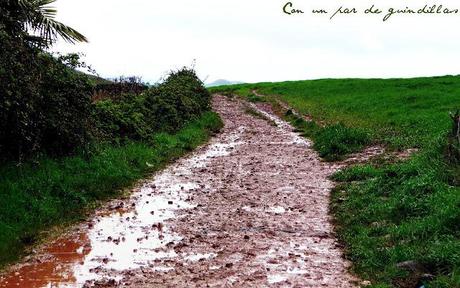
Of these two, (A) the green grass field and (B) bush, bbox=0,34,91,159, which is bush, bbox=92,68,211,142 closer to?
(B) bush, bbox=0,34,91,159

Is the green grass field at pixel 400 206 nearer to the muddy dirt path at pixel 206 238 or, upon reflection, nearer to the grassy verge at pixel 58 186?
the muddy dirt path at pixel 206 238

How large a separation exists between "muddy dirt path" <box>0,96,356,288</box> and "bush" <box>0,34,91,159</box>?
8.45 ft

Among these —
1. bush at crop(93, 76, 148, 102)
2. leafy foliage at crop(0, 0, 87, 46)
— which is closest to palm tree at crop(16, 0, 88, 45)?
leafy foliage at crop(0, 0, 87, 46)

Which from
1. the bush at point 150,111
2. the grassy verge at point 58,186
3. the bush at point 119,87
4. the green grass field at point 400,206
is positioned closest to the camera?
the green grass field at point 400,206

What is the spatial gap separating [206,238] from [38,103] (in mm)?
5901

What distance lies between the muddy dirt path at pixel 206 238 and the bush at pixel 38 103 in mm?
2575

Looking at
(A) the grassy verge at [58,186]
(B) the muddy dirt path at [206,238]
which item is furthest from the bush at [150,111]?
(B) the muddy dirt path at [206,238]

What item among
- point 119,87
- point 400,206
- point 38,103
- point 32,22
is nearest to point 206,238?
point 400,206

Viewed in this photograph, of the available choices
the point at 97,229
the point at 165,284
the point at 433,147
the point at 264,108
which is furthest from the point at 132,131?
the point at 264,108

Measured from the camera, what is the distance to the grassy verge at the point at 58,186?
10.1 metres

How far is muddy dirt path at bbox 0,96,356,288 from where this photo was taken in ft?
26.9

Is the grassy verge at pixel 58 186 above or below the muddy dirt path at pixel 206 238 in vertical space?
above

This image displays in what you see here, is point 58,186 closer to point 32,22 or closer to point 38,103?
point 38,103

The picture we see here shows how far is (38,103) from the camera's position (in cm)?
1277
